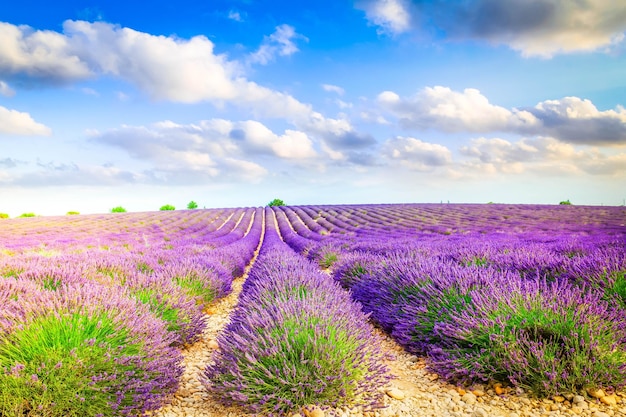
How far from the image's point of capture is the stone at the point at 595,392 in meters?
2.47

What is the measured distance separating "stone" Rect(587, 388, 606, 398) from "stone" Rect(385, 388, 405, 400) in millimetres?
1200

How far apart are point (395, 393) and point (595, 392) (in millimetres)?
1274

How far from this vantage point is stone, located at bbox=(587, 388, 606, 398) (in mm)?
2475

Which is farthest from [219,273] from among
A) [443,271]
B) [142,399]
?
[142,399]

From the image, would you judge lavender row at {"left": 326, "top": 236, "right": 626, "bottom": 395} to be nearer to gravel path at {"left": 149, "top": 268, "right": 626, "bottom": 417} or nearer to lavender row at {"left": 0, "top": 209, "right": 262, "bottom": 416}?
gravel path at {"left": 149, "top": 268, "right": 626, "bottom": 417}

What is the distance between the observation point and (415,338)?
11.8ft

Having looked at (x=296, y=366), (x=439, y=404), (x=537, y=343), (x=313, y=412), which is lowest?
(x=439, y=404)

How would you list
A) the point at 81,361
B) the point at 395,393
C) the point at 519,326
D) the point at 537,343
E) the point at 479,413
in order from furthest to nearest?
the point at 519,326 → the point at 395,393 → the point at 537,343 → the point at 479,413 → the point at 81,361

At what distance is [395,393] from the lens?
271 centimetres

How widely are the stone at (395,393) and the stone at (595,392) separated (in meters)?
1.20

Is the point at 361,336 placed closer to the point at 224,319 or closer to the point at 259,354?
the point at 259,354

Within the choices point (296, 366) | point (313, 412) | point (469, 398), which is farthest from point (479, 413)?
point (296, 366)

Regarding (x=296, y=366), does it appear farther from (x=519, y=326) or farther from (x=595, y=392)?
(x=595, y=392)

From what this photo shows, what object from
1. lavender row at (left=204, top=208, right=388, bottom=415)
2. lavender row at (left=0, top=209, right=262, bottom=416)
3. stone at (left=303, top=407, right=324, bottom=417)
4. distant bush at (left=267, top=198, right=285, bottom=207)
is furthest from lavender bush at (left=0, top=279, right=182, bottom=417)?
distant bush at (left=267, top=198, right=285, bottom=207)
